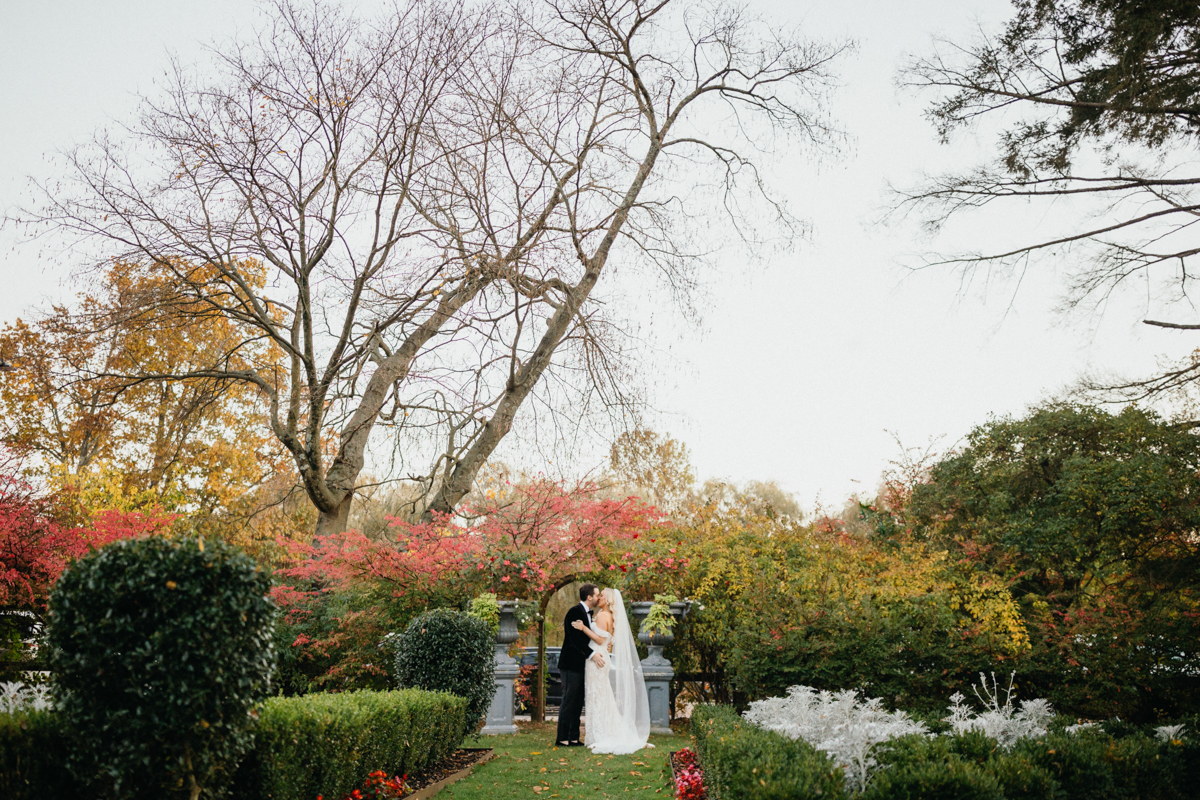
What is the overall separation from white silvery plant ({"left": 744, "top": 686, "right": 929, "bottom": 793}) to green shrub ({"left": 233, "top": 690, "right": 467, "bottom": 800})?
2833 mm

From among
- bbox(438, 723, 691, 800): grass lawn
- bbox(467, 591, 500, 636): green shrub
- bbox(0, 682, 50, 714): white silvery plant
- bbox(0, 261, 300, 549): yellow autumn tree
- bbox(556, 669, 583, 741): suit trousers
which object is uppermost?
bbox(0, 261, 300, 549): yellow autumn tree

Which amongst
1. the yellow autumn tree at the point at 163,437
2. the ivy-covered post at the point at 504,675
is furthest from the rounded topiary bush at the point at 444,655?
the yellow autumn tree at the point at 163,437

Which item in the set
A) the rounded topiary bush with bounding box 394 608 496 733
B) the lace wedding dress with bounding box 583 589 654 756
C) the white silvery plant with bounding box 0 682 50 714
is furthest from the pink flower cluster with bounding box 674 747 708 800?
the white silvery plant with bounding box 0 682 50 714

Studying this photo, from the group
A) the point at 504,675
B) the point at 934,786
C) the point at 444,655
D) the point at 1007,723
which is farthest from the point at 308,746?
the point at 504,675

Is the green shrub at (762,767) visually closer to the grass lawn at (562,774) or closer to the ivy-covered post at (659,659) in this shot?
the grass lawn at (562,774)

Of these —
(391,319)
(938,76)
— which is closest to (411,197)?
(391,319)

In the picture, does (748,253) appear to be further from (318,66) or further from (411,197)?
(318,66)

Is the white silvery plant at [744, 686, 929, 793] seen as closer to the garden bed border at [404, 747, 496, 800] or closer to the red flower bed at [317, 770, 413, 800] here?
the garden bed border at [404, 747, 496, 800]

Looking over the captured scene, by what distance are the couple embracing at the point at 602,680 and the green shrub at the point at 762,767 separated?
3.41 meters

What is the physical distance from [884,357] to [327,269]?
442 inches

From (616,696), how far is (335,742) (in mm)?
4943

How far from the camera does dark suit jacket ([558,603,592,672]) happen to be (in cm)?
960

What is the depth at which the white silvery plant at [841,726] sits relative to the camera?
470cm

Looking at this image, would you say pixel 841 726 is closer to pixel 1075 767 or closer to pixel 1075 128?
pixel 1075 767
